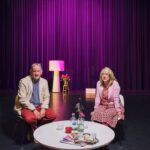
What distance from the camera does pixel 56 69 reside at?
7859 mm

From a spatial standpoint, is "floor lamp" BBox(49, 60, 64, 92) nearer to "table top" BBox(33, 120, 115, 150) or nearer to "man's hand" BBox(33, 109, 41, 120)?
"man's hand" BBox(33, 109, 41, 120)

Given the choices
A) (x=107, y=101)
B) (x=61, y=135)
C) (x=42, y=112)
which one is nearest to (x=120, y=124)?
(x=107, y=101)

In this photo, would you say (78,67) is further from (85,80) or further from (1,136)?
(1,136)

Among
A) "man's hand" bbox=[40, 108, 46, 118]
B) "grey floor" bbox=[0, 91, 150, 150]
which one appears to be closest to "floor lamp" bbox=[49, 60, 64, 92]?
"grey floor" bbox=[0, 91, 150, 150]

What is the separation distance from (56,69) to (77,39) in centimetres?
129

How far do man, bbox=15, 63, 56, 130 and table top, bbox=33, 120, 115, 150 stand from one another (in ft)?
1.66

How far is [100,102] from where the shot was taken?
3.88 meters

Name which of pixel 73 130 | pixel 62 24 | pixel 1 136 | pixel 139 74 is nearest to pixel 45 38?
pixel 62 24

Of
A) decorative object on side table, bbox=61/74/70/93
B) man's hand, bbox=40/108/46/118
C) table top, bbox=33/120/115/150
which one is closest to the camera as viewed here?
table top, bbox=33/120/115/150

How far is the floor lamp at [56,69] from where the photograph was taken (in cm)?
786

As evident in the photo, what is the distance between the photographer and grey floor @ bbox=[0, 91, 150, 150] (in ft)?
11.6

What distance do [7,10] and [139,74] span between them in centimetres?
431

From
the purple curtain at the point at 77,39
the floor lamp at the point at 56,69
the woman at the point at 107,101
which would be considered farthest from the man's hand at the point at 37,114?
the purple curtain at the point at 77,39

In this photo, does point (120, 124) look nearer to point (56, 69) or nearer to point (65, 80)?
point (56, 69)
